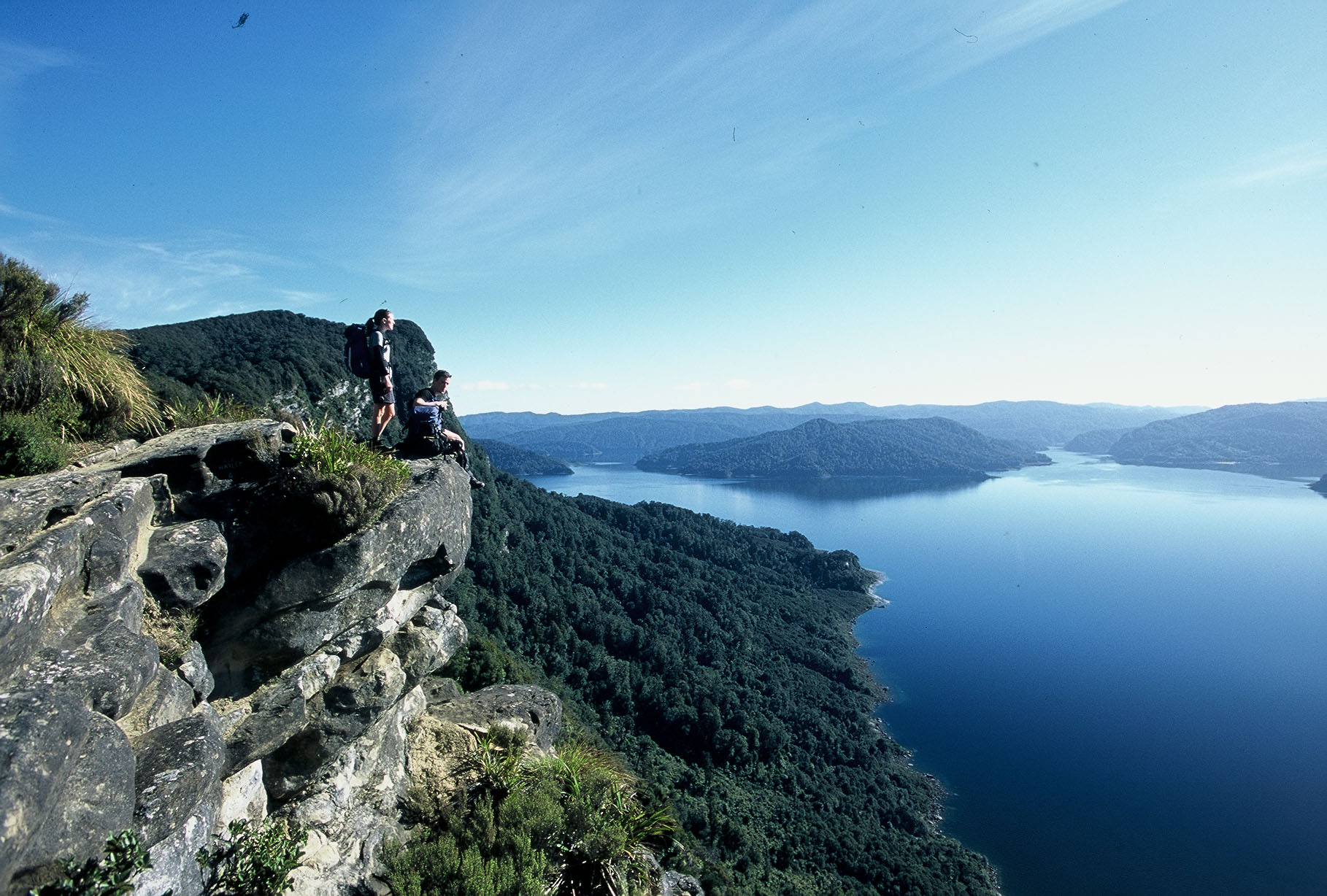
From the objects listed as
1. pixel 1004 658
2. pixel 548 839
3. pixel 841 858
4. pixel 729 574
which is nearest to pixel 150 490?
pixel 548 839

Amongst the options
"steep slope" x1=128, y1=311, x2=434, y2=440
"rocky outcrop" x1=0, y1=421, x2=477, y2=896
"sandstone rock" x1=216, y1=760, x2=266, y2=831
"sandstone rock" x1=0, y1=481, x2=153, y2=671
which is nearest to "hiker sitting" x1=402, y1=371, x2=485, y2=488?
"rocky outcrop" x1=0, y1=421, x2=477, y2=896

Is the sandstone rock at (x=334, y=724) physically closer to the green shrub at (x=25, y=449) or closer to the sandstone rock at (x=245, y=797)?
the sandstone rock at (x=245, y=797)

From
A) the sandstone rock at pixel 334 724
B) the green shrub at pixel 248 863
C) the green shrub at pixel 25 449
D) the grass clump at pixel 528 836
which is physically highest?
the green shrub at pixel 25 449

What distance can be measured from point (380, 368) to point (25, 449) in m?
3.56

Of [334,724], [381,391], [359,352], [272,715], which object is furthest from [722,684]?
[272,715]

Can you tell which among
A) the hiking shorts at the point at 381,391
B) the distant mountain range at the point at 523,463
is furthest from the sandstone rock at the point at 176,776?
the distant mountain range at the point at 523,463

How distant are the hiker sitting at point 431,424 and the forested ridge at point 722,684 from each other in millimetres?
10300

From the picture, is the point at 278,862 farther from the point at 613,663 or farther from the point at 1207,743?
the point at 1207,743

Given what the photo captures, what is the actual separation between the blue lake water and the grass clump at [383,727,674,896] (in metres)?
36.8

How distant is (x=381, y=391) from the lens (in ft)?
27.7

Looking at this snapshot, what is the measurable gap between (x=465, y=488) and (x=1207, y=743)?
59.7m

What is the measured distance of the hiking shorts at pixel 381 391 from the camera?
8.33m

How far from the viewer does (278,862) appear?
17.1ft

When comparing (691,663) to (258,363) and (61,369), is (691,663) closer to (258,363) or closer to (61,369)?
(258,363)
